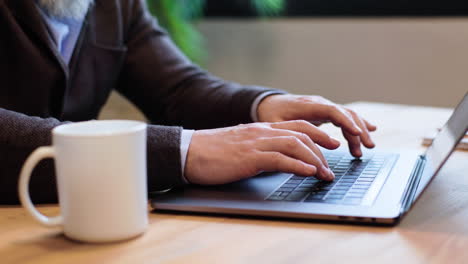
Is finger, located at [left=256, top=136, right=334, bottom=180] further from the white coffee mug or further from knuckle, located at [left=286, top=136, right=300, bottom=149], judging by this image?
the white coffee mug

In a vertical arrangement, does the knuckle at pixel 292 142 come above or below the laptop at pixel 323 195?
above

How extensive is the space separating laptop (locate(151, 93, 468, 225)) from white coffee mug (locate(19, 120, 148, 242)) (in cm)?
12

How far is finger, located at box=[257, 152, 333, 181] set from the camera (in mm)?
742

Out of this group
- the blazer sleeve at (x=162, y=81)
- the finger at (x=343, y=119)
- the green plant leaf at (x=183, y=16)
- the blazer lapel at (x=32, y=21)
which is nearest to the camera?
the finger at (x=343, y=119)

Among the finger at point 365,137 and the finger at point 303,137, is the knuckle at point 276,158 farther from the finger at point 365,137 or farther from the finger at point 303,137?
the finger at point 365,137

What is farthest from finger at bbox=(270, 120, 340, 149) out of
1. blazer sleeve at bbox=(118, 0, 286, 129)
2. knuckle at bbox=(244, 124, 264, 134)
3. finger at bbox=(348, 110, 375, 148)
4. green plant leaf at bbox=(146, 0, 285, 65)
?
green plant leaf at bbox=(146, 0, 285, 65)

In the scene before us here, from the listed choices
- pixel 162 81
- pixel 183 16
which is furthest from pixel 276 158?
pixel 183 16

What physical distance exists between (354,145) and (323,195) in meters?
0.25

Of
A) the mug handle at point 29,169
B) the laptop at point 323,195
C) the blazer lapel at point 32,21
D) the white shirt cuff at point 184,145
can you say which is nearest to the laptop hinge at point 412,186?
the laptop at point 323,195

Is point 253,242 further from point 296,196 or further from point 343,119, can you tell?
point 343,119

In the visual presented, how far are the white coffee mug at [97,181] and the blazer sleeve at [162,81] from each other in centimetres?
69

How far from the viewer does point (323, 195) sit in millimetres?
713

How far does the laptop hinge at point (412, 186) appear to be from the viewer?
2.22 feet

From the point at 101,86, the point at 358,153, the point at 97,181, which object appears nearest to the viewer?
the point at 97,181
